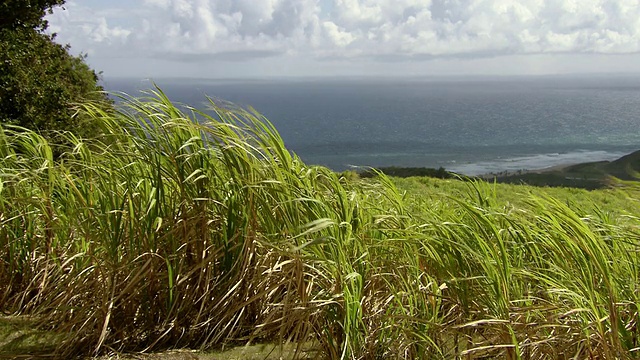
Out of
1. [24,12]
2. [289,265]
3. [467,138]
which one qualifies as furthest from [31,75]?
[467,138]

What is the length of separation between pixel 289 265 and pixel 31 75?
5565 mm

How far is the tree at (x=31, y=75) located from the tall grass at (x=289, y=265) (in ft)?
11.9

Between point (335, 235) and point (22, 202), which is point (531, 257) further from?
point (22, 202)

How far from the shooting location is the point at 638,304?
195 cm

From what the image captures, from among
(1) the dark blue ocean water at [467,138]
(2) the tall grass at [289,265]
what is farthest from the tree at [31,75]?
(1) the dark blue ocean water at [467,138]

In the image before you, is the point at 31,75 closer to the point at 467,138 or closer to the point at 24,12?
the point at 24,12

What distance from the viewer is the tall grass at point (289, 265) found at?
200 cm

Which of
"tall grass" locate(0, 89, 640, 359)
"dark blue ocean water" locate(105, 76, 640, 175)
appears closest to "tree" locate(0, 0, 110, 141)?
"tall grass" locate(0, 89, 640, 359)

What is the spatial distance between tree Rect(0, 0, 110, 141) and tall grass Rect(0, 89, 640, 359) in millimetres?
3618

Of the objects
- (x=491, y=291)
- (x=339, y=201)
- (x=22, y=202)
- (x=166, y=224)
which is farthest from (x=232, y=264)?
(x=22, y=202)

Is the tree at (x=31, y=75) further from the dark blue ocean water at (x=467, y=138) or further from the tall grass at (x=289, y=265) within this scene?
the dark blue ocean water at (x=467, y=138)

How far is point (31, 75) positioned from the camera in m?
6.48

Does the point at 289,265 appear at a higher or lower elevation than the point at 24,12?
lower

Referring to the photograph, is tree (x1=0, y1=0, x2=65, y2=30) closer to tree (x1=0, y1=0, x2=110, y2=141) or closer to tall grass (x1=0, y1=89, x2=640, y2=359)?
tree (x1=0, y1=0, x2=110, y2=141)
